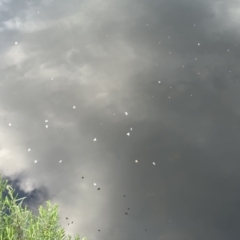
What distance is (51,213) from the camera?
15.5 m

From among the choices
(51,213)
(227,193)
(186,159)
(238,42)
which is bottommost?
(51,213)

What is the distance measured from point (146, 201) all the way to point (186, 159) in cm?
569

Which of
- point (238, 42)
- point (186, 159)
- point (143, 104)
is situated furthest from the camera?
point (238, 42)

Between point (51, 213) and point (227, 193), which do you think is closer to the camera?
point (51, 213)

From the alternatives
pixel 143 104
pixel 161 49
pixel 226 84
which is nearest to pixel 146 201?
pixel 143 104

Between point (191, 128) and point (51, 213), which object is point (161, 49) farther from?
point (51, 213)

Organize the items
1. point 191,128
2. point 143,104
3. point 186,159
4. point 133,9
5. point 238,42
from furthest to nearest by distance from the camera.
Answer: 1. point 133,9
2. point 238,42
3. point 143,104
4. point 191,128
5. point 186,159

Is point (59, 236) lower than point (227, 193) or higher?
lower

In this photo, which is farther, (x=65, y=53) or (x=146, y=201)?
(x=65, y=53)

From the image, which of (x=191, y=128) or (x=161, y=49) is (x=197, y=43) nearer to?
(x=161, y=49)

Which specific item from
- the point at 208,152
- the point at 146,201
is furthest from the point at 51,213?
the point at 208,152

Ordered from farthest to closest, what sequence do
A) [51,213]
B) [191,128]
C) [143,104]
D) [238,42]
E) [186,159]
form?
[238,42], [143,104], [191,128], [186,159], [51,213]

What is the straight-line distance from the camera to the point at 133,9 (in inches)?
1629

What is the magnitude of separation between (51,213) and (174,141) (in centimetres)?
1662
